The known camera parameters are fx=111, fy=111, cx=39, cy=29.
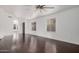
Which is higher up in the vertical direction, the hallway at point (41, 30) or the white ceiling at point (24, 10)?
the white ceiling at point (24, 10)

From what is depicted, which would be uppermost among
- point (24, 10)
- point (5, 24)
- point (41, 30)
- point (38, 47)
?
point (24, 10)

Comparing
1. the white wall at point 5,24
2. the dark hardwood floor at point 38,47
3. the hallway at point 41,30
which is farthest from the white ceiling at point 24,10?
the dark hardwood floor at point 38,47

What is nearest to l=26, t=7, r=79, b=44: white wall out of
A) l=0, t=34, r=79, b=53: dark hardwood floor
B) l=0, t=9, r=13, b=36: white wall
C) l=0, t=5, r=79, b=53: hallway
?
l=0, t=5, r=79, b=53: hallway

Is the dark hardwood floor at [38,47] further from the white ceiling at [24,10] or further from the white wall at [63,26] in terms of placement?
the white ceiling at [24,10]

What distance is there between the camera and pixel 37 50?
230cm

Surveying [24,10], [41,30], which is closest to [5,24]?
[24,10]

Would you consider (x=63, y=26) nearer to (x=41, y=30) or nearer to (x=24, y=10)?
(x=41, y=30)

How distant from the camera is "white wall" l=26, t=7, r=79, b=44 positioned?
2271 millimetres

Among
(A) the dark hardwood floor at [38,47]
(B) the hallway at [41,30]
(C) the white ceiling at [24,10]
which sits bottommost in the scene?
(A) the dark hardwood floor at [38,47]

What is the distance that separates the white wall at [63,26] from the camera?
7.45ft

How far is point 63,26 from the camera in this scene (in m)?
2.34

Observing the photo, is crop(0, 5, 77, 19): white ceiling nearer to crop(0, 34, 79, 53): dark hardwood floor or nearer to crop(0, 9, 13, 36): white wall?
crop(0, 9, 13, 36): white wall
